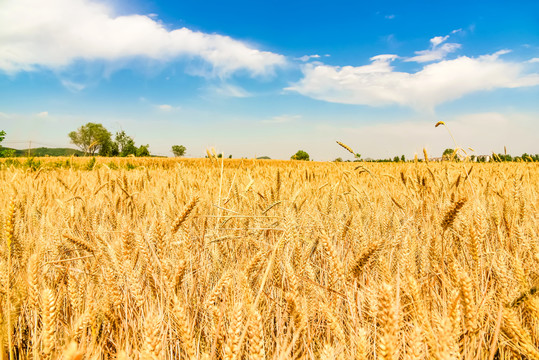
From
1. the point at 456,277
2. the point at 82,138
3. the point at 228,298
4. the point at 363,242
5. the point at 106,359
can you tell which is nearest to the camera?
the point at 456,277

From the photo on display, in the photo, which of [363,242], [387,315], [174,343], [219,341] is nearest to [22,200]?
[174,343]

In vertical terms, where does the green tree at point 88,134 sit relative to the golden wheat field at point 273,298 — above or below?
above

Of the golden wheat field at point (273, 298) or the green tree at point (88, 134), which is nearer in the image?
the golden wheat field at point (273, 298)

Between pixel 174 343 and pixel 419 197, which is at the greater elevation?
pixel 419 197

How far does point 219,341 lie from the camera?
2.75 ft

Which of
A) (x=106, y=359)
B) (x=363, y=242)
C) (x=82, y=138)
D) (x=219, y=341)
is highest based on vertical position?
(x=82, y=138)

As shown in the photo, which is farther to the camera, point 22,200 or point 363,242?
point 22,200

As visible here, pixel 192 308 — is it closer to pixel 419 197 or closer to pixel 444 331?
pixel 444 331

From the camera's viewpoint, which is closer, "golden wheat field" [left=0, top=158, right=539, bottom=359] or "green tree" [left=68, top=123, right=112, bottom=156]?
"golden wheat field" [left=0, top=158, right=539, bottom=359]

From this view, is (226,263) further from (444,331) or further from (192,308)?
(444,331)

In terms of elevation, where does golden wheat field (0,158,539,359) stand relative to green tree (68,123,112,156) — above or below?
below

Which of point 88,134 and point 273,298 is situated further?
point 88,134

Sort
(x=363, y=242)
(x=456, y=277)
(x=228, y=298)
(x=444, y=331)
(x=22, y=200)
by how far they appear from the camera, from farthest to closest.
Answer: (x=22, y=200) < (x=363, y=242) < (x=228, y=298) < (x=456, y=277) < (x=444, y=331)

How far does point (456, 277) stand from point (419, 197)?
6.46ft
